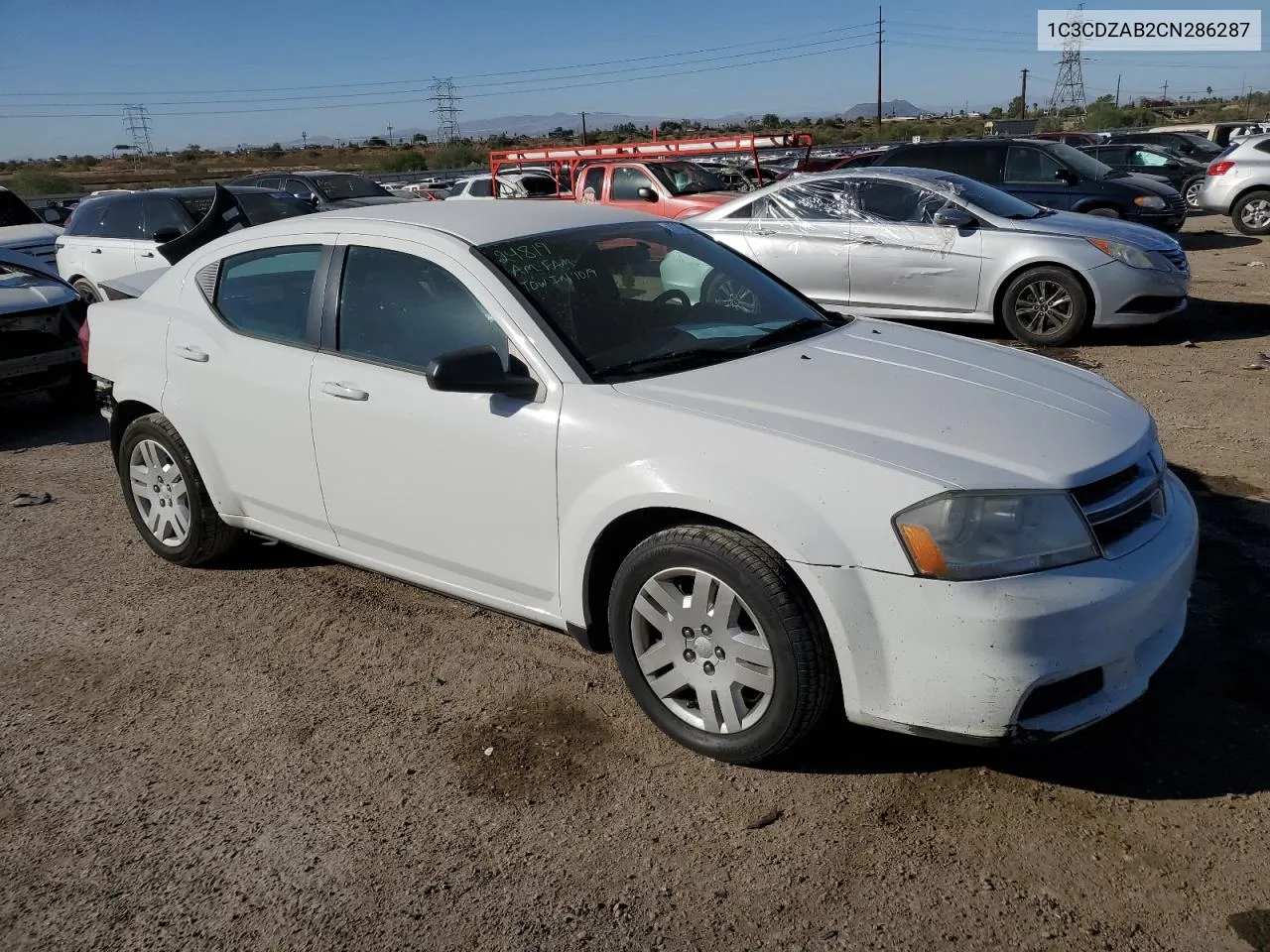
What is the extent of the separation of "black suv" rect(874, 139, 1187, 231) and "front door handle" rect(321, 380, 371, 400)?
37.7 ft

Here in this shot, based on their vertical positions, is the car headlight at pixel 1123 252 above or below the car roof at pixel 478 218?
below

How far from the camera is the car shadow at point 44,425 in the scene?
7484 millimetres

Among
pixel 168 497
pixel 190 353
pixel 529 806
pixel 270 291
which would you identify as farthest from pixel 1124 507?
pixel 168 497

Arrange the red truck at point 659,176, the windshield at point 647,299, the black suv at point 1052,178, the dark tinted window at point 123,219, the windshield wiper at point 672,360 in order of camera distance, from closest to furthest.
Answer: the windshield wiper at point 672,360, the windshield at point 647,299, the dark tinted window at point 123,219, the black suv at point 1052,178, the red truck at point 659,176

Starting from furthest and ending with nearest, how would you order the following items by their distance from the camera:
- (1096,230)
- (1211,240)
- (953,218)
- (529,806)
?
(1211,240)
(953,218)
(1096,230)
(529,806)

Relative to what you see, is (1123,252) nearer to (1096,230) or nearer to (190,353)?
(1096,230)

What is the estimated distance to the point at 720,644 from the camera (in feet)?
9.87

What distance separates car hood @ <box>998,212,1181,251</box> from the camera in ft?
27.7

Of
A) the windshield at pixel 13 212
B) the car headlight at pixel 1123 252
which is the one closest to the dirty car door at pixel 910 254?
the car headlight at pixel 1123 252

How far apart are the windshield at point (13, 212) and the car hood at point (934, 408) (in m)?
13.3

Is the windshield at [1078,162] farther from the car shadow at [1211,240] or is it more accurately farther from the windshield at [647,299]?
the windshield at [647,299]

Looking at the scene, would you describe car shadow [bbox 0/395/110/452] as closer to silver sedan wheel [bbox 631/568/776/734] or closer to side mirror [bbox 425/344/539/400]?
side mirror [bbox 425/344/539/400]

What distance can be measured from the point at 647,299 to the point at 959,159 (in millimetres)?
11352

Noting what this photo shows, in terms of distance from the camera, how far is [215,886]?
2771 mm
